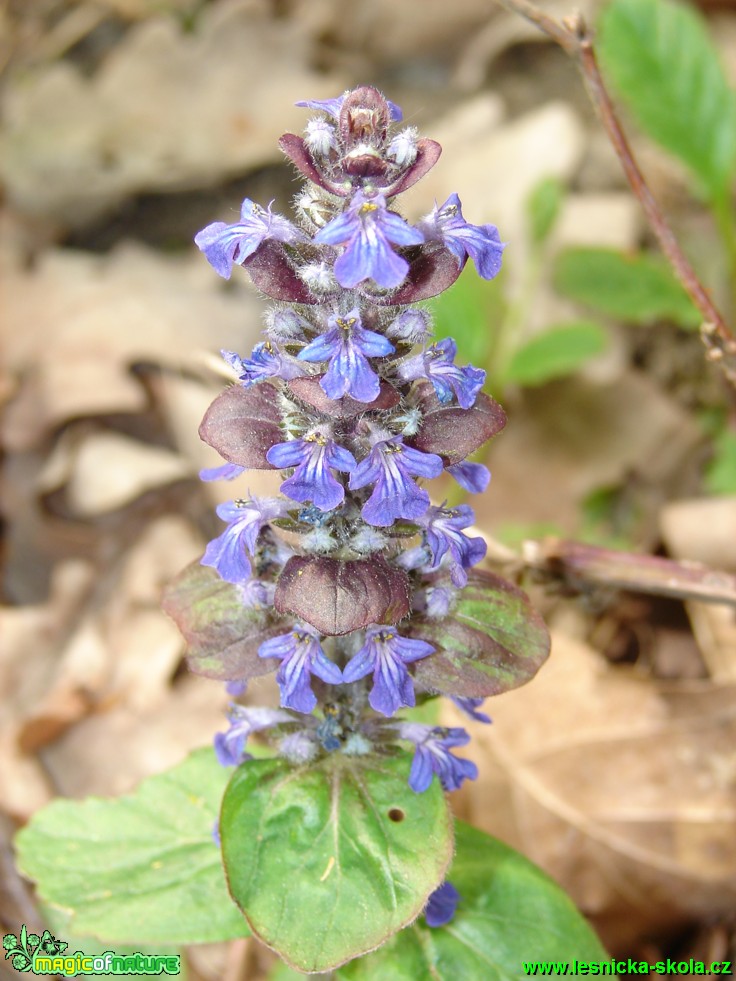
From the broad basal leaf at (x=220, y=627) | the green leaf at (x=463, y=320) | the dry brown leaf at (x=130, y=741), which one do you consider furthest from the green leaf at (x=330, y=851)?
the green leaf at (x=463, y=320)

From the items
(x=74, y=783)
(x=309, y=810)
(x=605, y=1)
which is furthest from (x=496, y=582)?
(x=605, y=1)

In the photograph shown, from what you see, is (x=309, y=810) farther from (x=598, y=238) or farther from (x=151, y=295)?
(x=598, y=238)

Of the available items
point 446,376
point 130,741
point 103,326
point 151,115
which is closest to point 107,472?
point 103,326

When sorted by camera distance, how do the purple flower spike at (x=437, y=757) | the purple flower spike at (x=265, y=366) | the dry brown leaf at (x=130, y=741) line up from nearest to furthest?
the purple flower spike at (x=265, y=366), the purple flower spike at (x=437, y=757), the dry brown leaf at (x=130, y=741)

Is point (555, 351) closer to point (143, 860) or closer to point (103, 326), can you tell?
point (103, 326)

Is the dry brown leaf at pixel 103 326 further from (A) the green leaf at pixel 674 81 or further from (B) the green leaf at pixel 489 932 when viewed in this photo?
(B) the green leaf at pixel 489 932

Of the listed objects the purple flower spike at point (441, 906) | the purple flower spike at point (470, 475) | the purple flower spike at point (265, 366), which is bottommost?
the purple flower spike at point (441, 906)

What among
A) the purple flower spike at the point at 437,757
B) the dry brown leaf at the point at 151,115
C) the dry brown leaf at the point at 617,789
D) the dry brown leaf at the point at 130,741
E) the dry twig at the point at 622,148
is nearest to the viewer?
the purple flower spike at the point at 437,757
